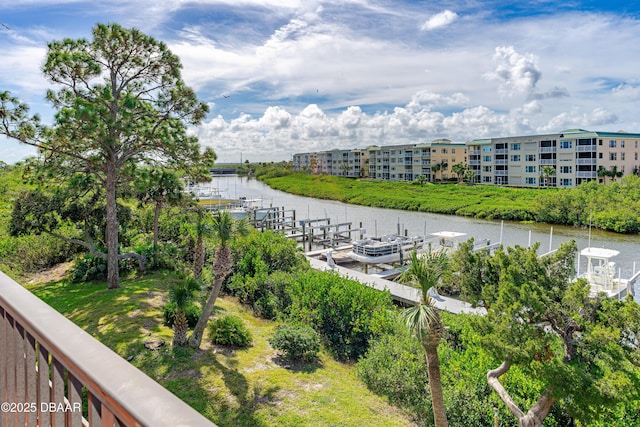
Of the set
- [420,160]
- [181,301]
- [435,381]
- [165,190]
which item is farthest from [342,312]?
[420,160]

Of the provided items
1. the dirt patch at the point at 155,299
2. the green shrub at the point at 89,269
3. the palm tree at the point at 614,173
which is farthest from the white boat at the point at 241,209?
the palm tree at the point at 614,173

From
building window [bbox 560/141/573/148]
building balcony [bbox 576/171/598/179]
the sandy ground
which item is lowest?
the sandy ground

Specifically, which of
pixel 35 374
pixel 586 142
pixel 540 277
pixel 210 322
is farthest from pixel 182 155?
pixel 586 142

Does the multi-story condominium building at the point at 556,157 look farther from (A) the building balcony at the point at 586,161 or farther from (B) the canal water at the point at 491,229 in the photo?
(B) the canal water at the point at 491,229

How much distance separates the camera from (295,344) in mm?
11633

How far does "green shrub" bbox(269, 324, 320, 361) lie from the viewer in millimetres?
11625

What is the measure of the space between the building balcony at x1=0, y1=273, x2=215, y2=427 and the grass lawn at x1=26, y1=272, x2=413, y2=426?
7445mm

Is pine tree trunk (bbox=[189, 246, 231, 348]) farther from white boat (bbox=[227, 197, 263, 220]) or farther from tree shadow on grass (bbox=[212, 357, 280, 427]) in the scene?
white boat (bbox=[227, 197, 263, 220])

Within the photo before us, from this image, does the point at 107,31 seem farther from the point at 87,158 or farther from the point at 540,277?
the point at 540,277

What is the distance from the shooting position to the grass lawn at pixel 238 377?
9078 mm

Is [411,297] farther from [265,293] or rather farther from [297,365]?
[297,365]

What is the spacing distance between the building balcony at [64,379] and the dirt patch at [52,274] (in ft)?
61.8

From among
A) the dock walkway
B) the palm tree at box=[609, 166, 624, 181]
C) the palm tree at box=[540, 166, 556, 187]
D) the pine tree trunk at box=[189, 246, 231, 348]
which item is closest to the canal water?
the dock walkway

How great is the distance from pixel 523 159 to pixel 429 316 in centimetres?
5737
